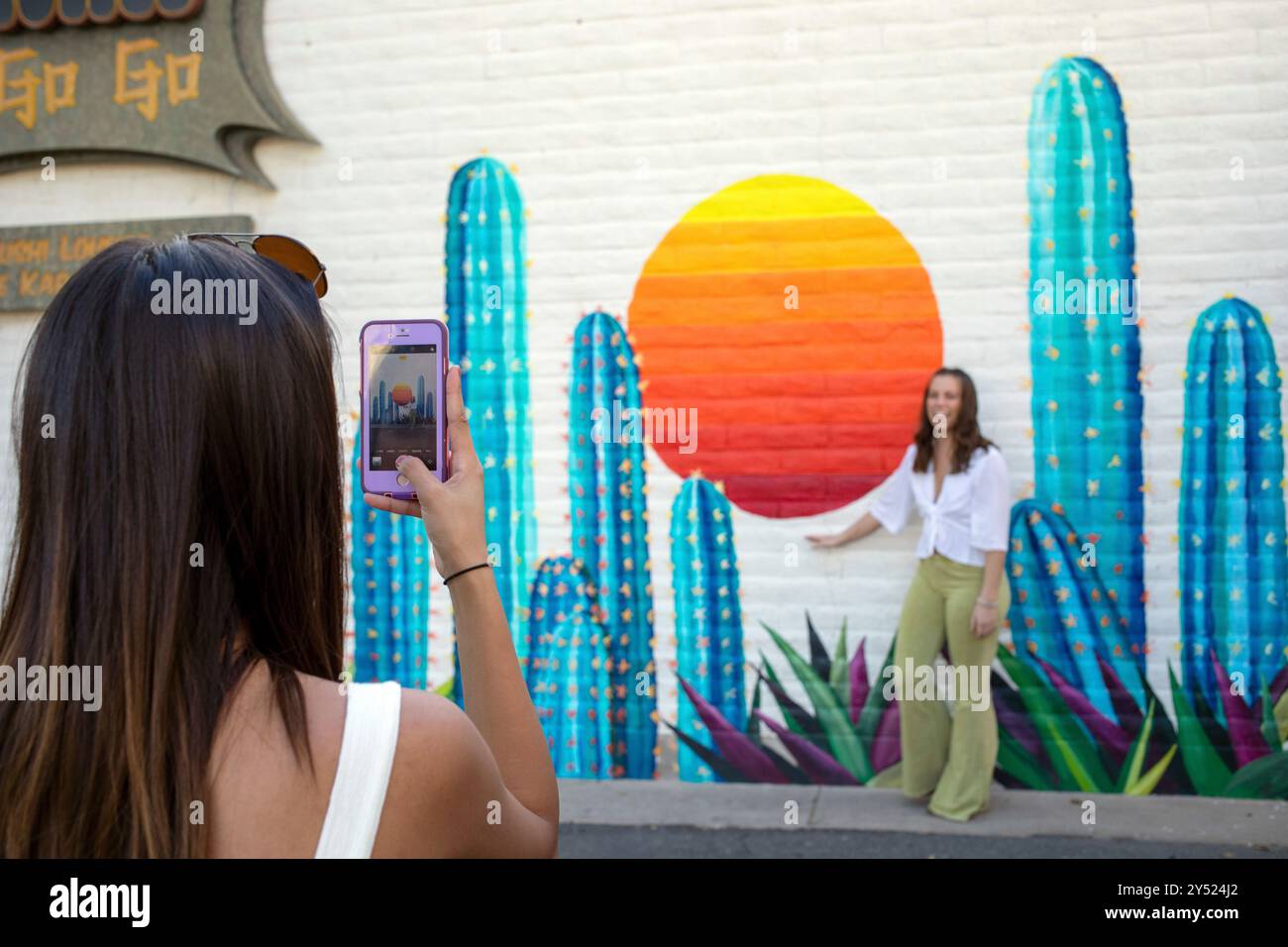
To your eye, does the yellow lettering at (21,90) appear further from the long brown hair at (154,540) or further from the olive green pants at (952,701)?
the long brown hair at (154,540)

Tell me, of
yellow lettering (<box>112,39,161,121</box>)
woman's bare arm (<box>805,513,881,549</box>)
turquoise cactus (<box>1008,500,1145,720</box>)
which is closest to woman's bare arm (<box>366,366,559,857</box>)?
woman's bare arm (<box>805,513,881,549</box>)

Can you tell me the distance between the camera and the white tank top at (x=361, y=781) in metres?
1.14

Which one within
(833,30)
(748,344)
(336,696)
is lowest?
(336,696)

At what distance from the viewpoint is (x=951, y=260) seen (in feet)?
19.0

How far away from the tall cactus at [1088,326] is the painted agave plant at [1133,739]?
0.61 ft

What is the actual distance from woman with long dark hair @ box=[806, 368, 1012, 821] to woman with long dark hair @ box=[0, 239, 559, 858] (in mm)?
4407

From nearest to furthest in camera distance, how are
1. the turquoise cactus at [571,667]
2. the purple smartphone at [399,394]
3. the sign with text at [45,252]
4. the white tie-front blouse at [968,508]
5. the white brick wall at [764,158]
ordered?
the purple smartphone at [399,394], the white tie-front blouse at [968,508], the white brick wall at [764,158], the turquoise cactus at [571,667], the sign with text at [45,252]

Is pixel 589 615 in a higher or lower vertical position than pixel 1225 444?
lower

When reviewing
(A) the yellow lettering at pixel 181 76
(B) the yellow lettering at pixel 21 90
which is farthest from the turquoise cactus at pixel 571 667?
(B) the yellow lettering at pixel 21 90

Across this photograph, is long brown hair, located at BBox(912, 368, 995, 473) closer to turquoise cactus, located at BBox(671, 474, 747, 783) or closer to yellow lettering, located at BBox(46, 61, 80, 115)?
turquoise cactus, located at BBox(671, 474, 747, 783)
